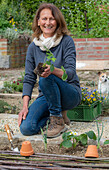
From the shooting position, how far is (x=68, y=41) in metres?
2.86

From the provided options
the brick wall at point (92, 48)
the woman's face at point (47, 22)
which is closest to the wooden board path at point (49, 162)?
the woman's face at point (47, 22)

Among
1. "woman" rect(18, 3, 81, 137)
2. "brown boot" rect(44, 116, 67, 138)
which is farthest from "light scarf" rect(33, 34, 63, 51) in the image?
"brown boot" rect(44, 116, 67, 138)

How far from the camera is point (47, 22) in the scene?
282cm

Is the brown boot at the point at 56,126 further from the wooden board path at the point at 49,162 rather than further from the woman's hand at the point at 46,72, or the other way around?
the wooden board path at the point at 49,162

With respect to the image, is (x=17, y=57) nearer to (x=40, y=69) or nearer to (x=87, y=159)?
(x=40, y=69)

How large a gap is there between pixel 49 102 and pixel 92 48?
393 centimetres

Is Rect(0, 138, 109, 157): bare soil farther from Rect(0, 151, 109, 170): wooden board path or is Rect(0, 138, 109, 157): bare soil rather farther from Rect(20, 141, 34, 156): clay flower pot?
Rect(20, 141, 34, 156): clay flower pot

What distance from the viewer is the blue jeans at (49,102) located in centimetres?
260

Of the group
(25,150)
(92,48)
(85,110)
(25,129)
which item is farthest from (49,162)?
(92,48)

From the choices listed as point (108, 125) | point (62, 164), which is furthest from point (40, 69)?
point (108, 125)

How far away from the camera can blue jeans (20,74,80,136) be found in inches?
102

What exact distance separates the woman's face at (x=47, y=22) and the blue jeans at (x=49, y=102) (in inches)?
21.3

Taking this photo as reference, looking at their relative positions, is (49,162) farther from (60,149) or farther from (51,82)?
(51,82)

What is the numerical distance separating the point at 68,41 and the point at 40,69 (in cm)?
62
